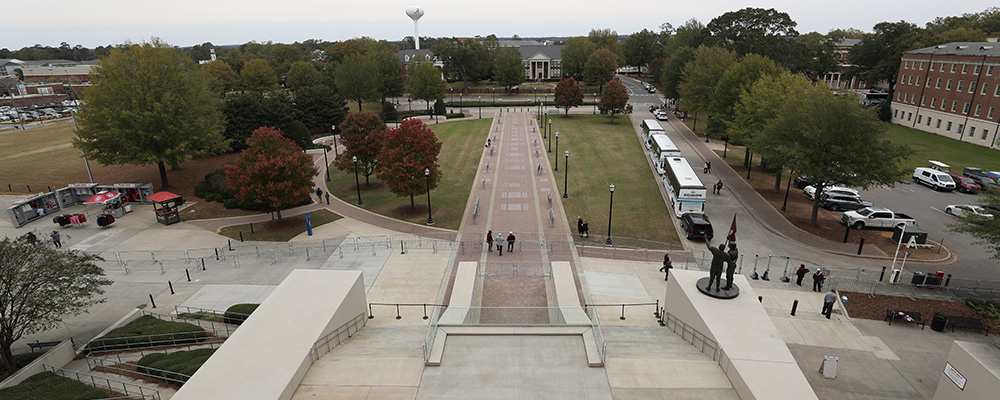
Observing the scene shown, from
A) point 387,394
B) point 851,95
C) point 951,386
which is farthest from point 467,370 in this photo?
point 851,95

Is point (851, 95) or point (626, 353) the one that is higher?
point (851, 95)

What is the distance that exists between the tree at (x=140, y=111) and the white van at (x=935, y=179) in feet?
196

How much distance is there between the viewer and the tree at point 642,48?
127625mm

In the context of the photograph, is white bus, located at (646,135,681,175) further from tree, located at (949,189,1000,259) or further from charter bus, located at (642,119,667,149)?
tree, located at (949,189,1000,259)

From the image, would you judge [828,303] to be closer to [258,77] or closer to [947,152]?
[947,152]

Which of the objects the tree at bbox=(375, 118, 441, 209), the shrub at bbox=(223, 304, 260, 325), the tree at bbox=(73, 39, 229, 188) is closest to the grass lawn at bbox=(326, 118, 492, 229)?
the tree at bbox=(375, 118, 441, 209)

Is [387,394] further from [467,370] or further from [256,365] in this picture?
[256,365]

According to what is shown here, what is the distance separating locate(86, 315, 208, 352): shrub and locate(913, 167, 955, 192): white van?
2027 inches

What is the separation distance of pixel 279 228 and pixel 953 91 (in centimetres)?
7359

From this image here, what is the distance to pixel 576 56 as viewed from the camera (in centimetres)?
11112

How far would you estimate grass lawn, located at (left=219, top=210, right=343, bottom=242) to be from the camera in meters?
29.3

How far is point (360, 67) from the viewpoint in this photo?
74250 millimetres

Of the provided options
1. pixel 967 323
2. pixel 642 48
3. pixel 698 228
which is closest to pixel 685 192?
pixel 698 228

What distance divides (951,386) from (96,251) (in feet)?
128
